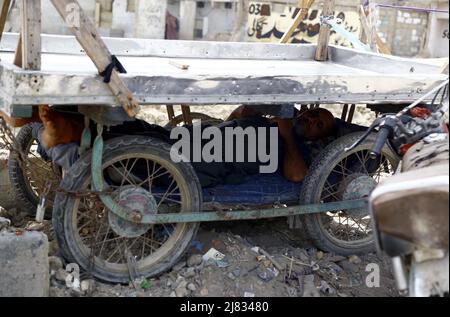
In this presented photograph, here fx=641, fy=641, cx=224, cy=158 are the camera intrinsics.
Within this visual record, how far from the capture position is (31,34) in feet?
12.1

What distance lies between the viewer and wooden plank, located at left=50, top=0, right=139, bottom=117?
11.8 feet

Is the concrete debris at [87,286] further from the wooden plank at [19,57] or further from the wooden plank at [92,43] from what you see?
the wooden plank at [19,57]

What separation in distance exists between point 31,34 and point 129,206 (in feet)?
4.10

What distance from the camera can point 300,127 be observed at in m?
5.20

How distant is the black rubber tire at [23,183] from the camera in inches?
207

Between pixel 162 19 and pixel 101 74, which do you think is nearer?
pixel 101 74

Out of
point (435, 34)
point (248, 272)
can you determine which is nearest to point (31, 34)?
point (248, 272)

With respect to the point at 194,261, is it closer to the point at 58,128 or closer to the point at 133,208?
the point at 133,208

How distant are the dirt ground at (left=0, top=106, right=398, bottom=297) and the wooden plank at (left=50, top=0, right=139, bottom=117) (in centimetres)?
117

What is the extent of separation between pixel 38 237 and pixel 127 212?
1.95 ft
